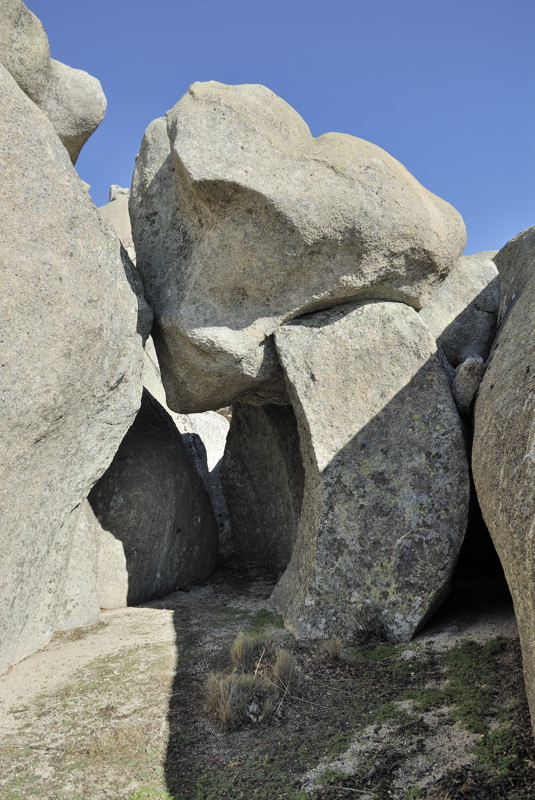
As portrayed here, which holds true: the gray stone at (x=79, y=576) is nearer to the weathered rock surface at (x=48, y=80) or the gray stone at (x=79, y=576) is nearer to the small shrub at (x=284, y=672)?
the small shrub at (x=284, y=672)

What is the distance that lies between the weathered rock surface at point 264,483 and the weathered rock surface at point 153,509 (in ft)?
2.63

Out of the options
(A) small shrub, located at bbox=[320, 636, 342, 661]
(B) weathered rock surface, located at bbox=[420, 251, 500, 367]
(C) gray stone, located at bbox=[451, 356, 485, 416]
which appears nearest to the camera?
(A) small shrub, located at bbox=[320, 636, 342, 661]

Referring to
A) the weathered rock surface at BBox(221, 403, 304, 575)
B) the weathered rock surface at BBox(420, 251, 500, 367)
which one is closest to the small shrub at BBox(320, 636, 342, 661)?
the weathered rock surface at BBox(221, 403, 304, 575)

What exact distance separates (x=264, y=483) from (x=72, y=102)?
4.84m

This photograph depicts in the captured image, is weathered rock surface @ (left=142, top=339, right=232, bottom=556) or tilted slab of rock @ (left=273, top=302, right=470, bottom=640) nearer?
tilted slab of rock @ (left=273, top=302, right=470, bottom=640)

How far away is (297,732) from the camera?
12.6ft

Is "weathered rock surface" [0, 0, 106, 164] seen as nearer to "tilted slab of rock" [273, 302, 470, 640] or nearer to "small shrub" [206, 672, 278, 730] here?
"tilted slab of rock" [273, 302, 470, 640]

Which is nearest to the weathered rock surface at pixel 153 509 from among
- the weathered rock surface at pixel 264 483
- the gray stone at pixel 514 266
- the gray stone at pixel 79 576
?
the gray stone at pixel 79 576

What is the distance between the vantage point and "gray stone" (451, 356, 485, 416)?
5.72 metres

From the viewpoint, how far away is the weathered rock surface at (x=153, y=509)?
22.9 ft

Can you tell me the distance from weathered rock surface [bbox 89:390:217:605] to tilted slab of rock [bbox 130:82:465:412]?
3.50 ft

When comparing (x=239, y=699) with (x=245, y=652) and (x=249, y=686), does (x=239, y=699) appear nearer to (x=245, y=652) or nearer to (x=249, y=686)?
(x=249, y=686)

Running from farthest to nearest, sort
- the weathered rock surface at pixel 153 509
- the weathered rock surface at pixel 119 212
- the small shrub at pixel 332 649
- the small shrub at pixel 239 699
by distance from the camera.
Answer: the weathered rock surface at pixel 119 212 < the weathered rock surface at pixel 153 509 < the small shrub at pixel 332 649 < the small shrub at pixel 239 699

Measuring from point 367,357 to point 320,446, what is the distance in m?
0.96
